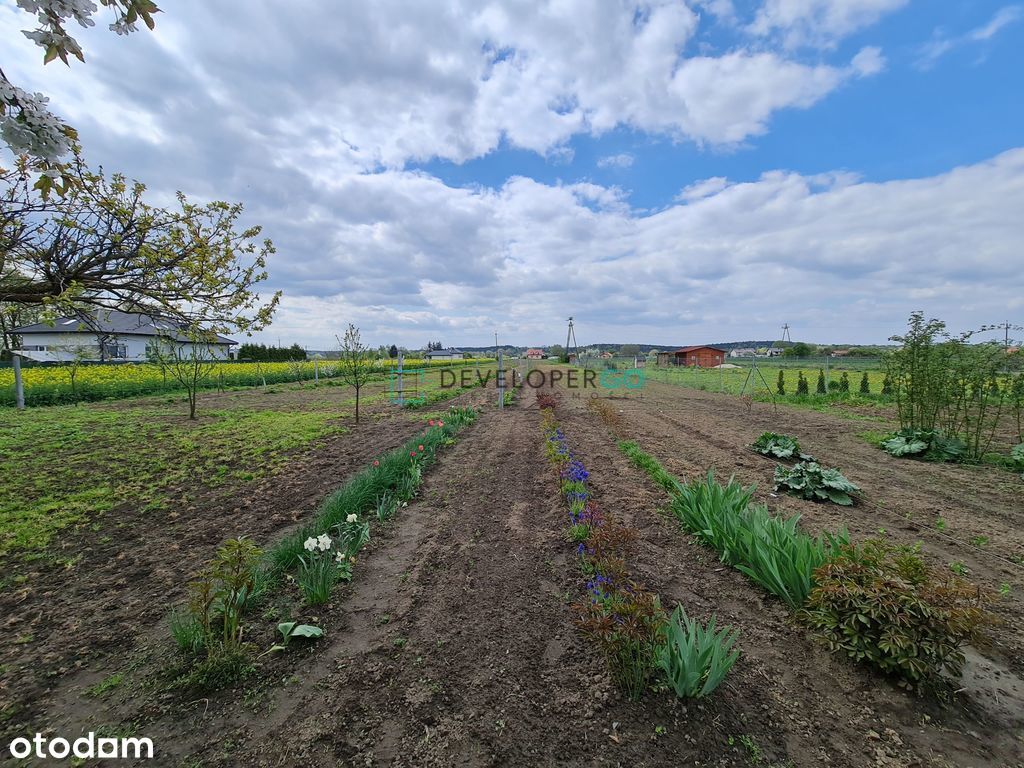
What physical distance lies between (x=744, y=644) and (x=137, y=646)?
3.95 metres

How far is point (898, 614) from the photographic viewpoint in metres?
2.09

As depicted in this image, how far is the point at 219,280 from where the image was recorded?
5430mm

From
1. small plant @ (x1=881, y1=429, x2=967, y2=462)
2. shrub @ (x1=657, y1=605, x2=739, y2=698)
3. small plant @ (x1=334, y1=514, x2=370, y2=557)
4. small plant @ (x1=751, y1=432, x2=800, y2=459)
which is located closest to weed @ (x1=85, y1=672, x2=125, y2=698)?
small plant @ (x1=334, y1=514, x2=370, y2=557)

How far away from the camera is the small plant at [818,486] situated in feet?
16.2

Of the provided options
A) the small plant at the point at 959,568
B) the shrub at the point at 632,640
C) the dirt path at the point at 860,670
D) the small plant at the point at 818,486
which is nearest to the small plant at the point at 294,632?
the shrub at the point at 632,640

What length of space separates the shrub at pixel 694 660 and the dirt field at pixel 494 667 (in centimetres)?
11

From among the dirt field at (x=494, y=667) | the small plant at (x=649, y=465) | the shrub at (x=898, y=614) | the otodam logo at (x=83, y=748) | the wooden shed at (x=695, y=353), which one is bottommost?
the otodam logo at (x=83, y=748)

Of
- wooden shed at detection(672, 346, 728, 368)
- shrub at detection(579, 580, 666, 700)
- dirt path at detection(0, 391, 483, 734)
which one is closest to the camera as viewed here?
shrub at detection(579, 580, 666, 700)

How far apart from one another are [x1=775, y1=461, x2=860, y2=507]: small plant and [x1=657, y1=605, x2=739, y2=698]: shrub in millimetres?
3849

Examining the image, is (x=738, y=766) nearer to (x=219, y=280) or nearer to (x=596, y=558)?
(x=596, y=558)

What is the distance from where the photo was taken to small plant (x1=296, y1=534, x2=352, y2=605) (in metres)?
3.02

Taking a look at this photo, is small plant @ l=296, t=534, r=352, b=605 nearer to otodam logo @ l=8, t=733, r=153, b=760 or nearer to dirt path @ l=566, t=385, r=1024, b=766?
otodam logo @ l=8, t=733, r=153, b=760

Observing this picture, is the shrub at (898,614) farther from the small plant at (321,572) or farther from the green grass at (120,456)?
the green grass at (120,456)

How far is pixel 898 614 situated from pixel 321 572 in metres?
3.64
